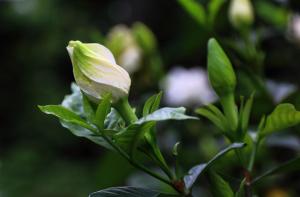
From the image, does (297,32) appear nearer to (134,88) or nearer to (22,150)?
(134,88)

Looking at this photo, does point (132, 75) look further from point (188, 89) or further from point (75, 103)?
point (75, 103)

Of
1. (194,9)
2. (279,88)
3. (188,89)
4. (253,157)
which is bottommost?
(188,89)

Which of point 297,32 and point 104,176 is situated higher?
point 297,32

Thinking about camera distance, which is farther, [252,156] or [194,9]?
[194,9]

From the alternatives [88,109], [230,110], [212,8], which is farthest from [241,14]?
[88,109]

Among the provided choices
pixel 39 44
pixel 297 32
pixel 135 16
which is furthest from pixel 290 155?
pixel 39 44

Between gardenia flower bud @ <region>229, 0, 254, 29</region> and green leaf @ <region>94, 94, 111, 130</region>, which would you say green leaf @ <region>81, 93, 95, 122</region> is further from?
gardenia flower bud @ <region>229, 0, 254, 29</region>
